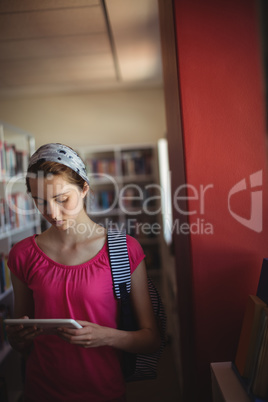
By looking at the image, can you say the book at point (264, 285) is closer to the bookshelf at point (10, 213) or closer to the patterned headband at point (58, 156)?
the patterned headband at point (58, 156)

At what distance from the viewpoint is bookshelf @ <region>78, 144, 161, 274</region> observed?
3.91 m

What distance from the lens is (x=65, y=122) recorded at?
13.2 feet

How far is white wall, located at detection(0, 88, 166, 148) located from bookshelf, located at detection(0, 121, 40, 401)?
0.84m

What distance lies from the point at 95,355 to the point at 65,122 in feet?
10.9

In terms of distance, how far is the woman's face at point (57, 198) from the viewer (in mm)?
1080

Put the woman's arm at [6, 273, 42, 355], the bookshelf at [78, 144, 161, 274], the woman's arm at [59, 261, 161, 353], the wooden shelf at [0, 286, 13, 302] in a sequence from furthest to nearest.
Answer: the bookshelf at [78, 144, 161, 274] → the wooden shelf at [0, 286, 13, 302] → the woman's arm at [6, 273, 42, 355] → the woman's arm at [59, 261, 161, 353]

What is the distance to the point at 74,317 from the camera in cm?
109

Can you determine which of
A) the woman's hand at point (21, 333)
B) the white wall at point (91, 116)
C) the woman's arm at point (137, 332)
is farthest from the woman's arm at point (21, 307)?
the white wall at point (91, 116)

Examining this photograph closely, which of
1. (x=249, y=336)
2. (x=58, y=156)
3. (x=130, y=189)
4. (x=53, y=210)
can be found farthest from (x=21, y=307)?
(x=130, y=189)

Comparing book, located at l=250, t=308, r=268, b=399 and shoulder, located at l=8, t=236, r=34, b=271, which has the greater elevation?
shoulder, located at l=8, t=236, r=34, b=271

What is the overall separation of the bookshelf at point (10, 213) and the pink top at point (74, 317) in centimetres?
129

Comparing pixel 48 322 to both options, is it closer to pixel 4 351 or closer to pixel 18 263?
pixel 18 263

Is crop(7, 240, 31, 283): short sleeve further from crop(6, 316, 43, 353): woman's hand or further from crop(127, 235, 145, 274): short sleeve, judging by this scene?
crop(127, 235, 145, 274): short sleeve

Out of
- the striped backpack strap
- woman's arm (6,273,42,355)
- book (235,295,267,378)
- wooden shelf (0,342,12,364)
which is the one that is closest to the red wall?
book (235,295,267,378)
